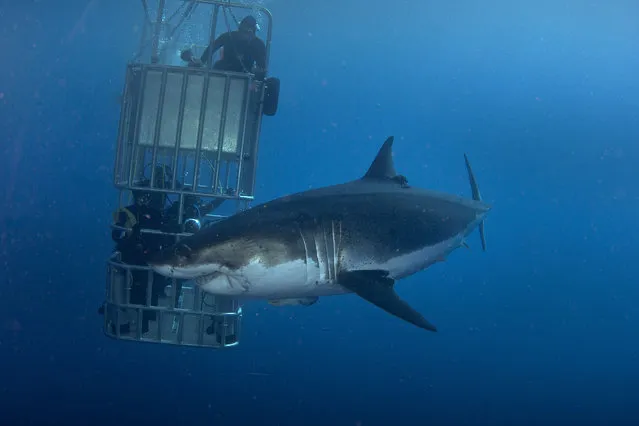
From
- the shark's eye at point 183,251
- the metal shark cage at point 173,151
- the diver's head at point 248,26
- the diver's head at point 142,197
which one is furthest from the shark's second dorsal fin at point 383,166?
the diver's head at point 248,26

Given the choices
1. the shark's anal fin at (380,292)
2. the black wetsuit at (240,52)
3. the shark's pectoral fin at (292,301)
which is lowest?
the shark's pectoral fin at (292,301)

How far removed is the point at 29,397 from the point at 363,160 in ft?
120

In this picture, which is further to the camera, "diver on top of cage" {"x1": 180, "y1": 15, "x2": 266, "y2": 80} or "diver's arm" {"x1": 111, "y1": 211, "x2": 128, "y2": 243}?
"diver on top of cage" {"x1": 180, "y1": 15, "x2": 266, "y2": 80}

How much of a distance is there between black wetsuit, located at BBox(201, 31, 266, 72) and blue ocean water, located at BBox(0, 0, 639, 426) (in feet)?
32.2

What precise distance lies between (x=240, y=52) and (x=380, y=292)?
4302mm

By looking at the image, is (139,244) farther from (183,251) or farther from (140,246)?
(183,251)

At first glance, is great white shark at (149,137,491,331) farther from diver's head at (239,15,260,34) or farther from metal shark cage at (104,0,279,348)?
diver's head at (239,15,260,34)

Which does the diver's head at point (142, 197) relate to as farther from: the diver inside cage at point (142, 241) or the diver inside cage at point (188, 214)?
the diver inside cage at point (188, 214)

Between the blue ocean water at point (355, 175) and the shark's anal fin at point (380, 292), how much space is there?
10444 millimetres

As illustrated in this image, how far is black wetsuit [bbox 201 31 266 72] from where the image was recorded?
5.46 metres

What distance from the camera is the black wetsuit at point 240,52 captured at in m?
5.46

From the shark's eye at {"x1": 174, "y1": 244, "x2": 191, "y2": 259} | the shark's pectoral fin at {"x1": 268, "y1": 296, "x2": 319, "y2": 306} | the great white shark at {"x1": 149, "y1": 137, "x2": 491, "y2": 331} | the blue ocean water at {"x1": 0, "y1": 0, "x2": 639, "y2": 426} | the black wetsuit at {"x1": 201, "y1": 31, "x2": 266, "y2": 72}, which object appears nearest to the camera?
the shark's eye at {"x1": 174, "y1": 244, "x2": 191, "y2": 259}

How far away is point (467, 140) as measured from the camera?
54656 mm

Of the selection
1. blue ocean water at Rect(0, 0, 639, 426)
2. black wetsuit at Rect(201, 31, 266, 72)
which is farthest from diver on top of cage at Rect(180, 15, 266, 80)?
blue ocean water at Rect(0, 0, 639, 426)
